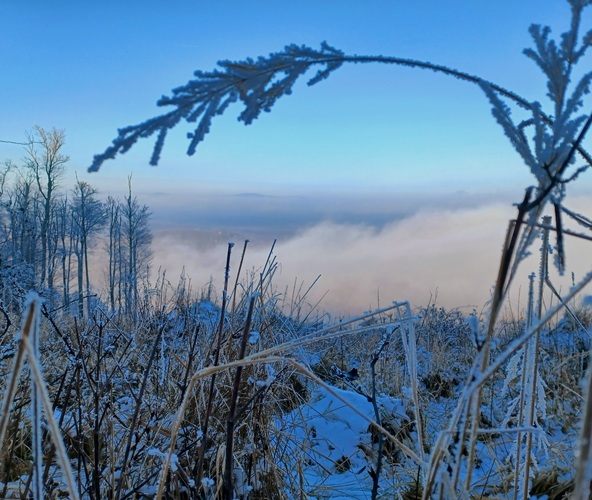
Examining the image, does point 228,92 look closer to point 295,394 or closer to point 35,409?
point 35,409

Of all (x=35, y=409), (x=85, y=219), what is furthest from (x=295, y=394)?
(x=85, y=219)

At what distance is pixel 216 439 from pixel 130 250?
92.0ft

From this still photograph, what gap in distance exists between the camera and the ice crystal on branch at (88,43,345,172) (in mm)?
669

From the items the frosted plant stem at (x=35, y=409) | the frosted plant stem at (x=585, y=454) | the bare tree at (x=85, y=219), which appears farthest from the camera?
the bare tree at (x=85, y=219)

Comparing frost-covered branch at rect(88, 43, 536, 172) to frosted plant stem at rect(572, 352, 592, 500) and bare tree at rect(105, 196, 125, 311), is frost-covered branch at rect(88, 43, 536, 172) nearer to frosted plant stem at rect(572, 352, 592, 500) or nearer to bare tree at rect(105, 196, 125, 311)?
frosted plant stem at rect(572, 352, 592, 500)

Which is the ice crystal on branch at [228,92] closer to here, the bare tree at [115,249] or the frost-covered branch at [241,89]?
the frost-covered branch at [241,89]

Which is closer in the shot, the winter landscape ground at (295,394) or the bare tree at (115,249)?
the winter landscape ground at (295,394)

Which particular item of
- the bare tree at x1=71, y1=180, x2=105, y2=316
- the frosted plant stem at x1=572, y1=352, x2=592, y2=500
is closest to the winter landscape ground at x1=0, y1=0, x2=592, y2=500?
the frosted plant stem at x1=572, y1=352, x2=592, y2=500

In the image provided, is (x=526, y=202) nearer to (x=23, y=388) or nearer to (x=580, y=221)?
(x=580, y=221)

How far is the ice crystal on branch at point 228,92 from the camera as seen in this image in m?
0.67

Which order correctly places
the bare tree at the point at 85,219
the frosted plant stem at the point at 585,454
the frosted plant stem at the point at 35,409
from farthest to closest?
the bare tree at the point at 85,219
the frosted plant stem at the point at 35,409
the frosted plant stem at the point at 585,454

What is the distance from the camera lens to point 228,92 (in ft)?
2.29

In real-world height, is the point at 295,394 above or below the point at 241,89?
below

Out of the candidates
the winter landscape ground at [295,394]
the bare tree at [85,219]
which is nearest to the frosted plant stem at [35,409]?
the winter landscape ground at [295,394]
